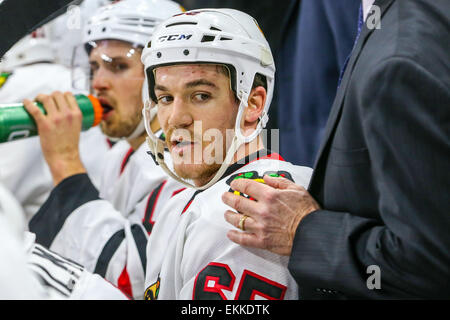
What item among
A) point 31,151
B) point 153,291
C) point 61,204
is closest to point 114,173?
point 31,151

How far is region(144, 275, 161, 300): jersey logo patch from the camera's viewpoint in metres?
1.15

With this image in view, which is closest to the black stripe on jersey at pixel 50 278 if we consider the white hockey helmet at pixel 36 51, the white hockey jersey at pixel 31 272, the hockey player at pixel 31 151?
the white hockey jersey at pixel 31 272

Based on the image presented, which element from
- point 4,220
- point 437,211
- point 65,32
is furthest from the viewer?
point 65,32

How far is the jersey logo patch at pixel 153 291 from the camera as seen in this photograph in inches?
45.2

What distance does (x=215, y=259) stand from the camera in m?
1.05

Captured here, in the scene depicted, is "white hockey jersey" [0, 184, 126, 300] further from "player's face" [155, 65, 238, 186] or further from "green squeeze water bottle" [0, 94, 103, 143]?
"green squeeze water bottle" [0, 94, 103, 143]

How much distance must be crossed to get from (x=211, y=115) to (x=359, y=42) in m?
0.32

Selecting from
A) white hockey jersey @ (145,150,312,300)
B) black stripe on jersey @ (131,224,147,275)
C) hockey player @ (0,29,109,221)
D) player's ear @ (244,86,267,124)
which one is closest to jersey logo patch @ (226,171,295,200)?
white hockey jersey @ (145,150,312,300)

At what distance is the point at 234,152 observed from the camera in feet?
3.76

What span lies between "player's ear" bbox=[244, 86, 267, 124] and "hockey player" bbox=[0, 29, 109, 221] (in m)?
0.74

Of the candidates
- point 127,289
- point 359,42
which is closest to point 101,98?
point 127,289

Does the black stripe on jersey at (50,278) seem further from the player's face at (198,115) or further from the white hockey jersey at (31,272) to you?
the player's face at (198,115)

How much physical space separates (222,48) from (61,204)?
0.63m
